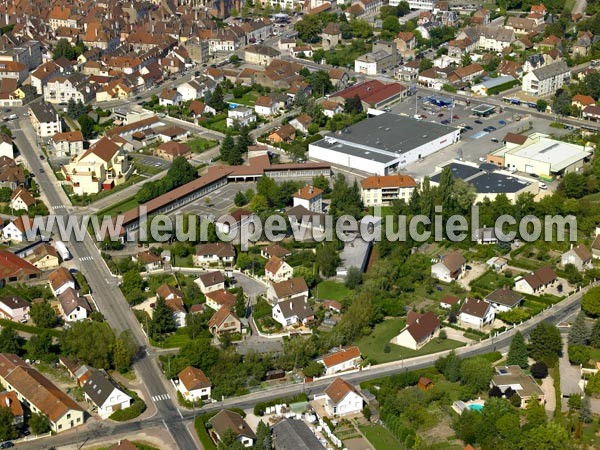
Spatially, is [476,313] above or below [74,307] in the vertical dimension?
below

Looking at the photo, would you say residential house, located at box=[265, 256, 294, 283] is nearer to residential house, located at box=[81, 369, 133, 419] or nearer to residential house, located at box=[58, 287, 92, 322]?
residential house, located at box=[58, 287, 92, 322]

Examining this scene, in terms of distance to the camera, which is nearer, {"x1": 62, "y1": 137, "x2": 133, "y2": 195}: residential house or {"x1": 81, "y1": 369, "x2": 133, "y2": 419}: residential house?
{"x1": 81, "y1": 369, "x2": 133, "y2": 419}: residential house

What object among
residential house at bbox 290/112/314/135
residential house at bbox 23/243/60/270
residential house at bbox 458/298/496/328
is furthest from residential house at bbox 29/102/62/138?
residential house at bbox 458/298/496/328

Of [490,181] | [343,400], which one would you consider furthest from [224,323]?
[490,181]

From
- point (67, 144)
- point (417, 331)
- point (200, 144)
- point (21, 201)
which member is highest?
point (417, 331)

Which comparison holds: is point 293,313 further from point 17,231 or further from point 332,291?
point 17,231

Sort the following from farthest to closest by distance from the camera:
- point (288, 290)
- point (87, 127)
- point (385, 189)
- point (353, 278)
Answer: point (87, 127), point (385, 189), point (353, 278), point (288, 290)

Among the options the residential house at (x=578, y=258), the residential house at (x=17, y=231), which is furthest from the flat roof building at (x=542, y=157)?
the residential house at (x=17, y=231)
